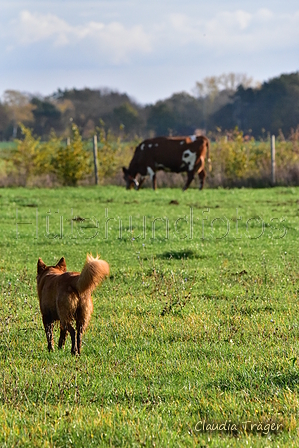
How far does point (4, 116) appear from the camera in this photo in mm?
90188

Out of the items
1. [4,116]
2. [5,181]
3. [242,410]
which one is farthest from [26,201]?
[4,116]

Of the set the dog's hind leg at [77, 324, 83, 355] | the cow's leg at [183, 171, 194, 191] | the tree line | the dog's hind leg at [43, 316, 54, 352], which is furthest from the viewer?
the tree line

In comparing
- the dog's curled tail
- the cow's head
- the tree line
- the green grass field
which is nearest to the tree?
the tree line

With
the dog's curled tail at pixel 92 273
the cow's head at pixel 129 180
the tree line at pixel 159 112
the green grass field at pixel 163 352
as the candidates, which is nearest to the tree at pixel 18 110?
the tree line at pixel 159 112

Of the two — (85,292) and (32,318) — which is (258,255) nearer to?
(32,318)

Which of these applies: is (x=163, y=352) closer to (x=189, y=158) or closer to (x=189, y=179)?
(x=189, y=179)

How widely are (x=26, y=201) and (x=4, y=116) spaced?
71.6 m

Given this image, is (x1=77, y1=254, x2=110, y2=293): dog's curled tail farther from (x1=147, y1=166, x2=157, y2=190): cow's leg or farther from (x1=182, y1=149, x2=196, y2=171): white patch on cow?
(x1=182, y1=149, x2=196, y2=171): white patch on cow

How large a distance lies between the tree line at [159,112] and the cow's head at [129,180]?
4897cm

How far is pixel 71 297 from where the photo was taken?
571cm

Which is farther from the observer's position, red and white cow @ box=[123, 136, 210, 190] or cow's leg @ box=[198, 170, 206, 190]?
red and white cow @ box=[123, 136, 210, 190]

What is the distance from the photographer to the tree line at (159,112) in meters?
83.3

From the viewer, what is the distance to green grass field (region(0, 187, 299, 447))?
14.6 ft

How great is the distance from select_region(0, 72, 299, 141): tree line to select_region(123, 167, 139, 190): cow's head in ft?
161
